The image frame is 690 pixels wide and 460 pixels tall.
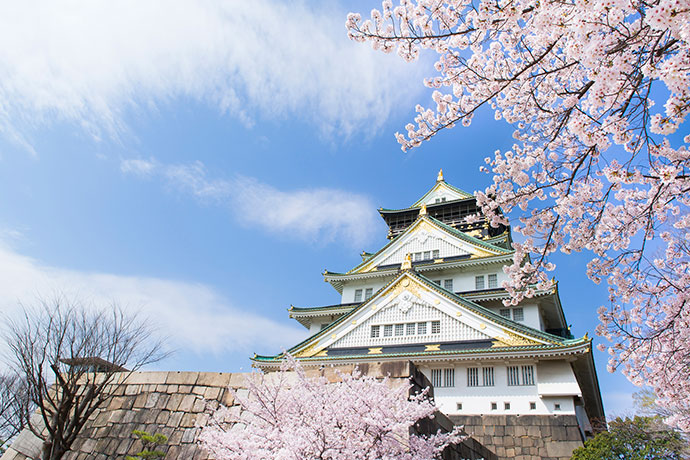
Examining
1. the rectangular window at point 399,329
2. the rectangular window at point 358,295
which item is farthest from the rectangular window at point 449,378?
the rectangular window at point 358,295

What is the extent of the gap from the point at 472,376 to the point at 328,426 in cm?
1239

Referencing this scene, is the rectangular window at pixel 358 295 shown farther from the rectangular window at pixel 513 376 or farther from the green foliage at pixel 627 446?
the green foliage at pixel 627 446

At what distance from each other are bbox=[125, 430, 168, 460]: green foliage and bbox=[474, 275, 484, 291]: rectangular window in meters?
17.8

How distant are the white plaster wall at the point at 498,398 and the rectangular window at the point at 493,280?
6529 millimetres

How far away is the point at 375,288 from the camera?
2458 centimetres

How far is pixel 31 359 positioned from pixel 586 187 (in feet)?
38.1

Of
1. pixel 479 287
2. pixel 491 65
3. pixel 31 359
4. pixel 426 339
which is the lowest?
pixel 31 359

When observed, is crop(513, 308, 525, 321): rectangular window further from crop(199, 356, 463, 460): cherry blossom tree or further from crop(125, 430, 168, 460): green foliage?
crop(125, 430, 168, 460): green foliage

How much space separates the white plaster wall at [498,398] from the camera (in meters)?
14.4

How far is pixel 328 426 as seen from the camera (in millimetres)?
5289

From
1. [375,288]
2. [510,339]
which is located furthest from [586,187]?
[375,288]

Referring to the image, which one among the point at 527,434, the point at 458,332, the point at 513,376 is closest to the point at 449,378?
the point at 458,332

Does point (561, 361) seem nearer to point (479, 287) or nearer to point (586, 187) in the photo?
point (479, 287)

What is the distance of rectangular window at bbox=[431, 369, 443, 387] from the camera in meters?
16.4
